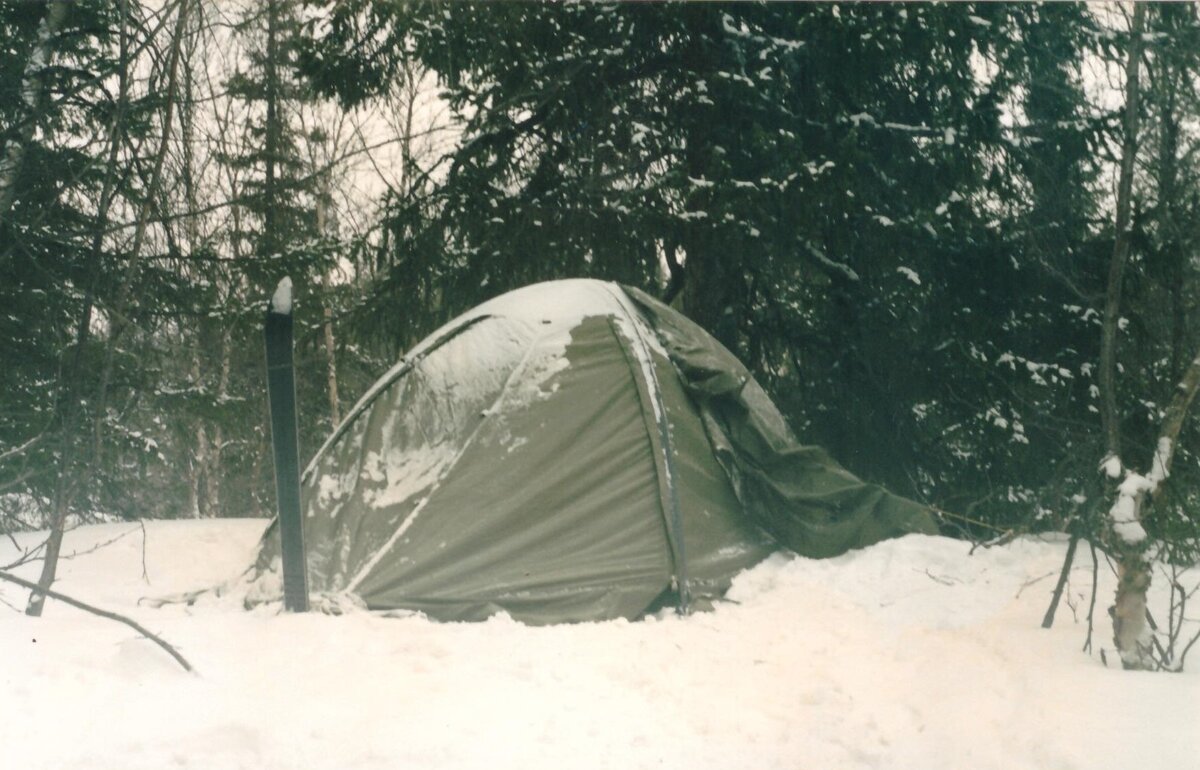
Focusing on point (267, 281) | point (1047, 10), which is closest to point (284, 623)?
point (267, 281)

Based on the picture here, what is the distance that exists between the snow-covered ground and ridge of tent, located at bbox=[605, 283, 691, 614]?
14.7 inches

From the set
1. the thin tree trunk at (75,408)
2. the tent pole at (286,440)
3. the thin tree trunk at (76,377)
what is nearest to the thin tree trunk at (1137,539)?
the tent pole at (286,440)

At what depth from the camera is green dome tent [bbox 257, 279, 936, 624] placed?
5504 mm

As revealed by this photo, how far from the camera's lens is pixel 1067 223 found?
7.65m

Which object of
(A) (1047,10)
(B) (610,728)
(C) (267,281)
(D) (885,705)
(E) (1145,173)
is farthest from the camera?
(C) (267,281)

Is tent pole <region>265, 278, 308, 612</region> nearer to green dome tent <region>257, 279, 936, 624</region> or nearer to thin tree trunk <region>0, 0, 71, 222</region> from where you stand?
green dome tent <region>257, 279, 936, 624</region>

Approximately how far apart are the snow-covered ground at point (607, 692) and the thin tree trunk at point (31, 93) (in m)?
2.85

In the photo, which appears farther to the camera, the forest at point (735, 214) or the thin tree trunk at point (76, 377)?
the forest at point (735, 214)

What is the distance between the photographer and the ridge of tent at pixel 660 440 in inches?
223

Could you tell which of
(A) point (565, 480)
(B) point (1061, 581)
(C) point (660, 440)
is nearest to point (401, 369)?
(A) point (565, 480)

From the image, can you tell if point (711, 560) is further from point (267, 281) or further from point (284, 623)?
point (267, 281)

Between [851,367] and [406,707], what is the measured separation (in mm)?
6116

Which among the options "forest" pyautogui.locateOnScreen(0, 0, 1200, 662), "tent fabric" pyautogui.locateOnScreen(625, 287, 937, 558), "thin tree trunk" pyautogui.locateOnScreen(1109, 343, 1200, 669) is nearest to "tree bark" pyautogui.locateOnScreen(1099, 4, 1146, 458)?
"thin tree trunk" pyautogui.locateOnScreen(1109, 343, 1200, 669)

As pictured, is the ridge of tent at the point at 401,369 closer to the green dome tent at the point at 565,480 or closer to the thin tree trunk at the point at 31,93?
the green dome tent at the point at 565,480
